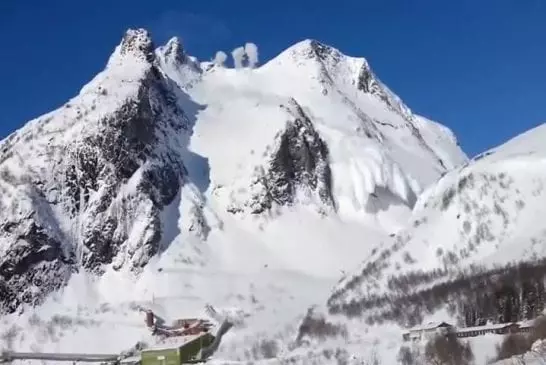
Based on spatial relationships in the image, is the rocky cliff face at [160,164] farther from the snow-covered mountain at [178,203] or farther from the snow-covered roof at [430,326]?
the snow-covered roof at [430,326]

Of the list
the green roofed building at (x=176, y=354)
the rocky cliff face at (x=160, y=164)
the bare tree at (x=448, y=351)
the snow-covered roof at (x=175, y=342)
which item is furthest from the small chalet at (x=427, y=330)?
the rocky cliff face at (x=160, y=164)

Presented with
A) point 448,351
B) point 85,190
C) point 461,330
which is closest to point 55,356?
point 85,190

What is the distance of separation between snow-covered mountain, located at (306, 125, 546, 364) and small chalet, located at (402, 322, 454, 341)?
13.1ft

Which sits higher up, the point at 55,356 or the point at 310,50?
the point at 310,50

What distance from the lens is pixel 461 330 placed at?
77.8m

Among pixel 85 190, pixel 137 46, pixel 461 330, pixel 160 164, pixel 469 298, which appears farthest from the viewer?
pixel 137 46

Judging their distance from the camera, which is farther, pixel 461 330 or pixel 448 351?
pixel 461 330

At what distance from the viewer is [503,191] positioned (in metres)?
109

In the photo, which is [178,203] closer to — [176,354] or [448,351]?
[176,354]

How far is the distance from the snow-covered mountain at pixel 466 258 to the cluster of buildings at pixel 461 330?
11.8ft

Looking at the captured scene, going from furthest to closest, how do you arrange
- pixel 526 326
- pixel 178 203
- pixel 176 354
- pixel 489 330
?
1. pixel 178 203
2. pixel 176 354
3. pixel 489 330
4. pixel 526 326

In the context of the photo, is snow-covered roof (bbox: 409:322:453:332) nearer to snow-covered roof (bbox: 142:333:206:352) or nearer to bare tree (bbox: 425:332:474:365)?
bare tree (bbox: 425:332:474:365)

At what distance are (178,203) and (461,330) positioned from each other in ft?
231

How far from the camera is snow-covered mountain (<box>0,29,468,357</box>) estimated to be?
120688mm
